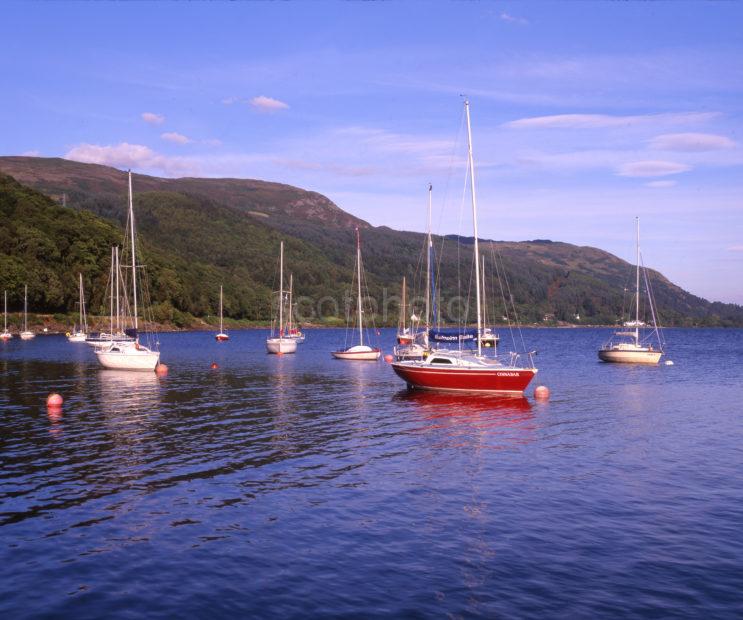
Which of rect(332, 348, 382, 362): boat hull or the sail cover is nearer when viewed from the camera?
the sail cover

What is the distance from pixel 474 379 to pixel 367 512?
2889cm

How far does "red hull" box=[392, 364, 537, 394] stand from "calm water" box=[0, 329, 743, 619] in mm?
5159

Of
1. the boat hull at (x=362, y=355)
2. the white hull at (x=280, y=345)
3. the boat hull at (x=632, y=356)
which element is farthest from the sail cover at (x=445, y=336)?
the white hull at (x=280, y=345)

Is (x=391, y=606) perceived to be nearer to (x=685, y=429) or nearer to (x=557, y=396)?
(x=685, y=429)

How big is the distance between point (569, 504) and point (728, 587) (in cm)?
670

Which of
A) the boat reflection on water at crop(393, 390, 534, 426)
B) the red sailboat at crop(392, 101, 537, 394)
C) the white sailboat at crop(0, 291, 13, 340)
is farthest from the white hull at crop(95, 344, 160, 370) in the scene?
the white sailboat at crop(0, 291, 13, 340)

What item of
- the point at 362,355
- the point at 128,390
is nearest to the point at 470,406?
the point at 128,390

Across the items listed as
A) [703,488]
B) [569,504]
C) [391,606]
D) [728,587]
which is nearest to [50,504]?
[391,606]

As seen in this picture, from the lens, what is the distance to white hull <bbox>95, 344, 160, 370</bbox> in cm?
6746

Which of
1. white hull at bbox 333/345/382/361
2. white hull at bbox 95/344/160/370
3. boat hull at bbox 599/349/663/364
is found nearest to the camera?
white hull at bbox 95/344/160/370

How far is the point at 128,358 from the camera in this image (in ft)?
221

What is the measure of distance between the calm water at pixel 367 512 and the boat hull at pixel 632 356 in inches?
1988

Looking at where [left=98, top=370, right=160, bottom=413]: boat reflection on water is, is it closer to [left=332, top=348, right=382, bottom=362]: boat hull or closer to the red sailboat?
the red sailboat

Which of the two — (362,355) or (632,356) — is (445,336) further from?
(632,356)
